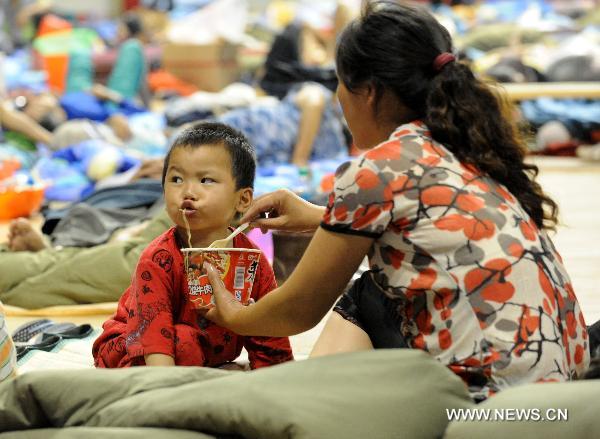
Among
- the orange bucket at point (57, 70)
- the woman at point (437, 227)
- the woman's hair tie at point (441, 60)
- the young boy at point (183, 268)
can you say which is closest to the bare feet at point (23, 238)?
the young boy at point (183, 268)

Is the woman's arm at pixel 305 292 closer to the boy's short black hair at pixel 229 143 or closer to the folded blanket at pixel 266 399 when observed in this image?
the folded blanket at pixel 266 399

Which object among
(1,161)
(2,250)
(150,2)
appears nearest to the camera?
(2,250)

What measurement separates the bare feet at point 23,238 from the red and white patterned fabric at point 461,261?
212 centimetres

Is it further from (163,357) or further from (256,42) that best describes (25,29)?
(163,357)

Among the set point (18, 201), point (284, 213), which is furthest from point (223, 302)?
point (18, 201)

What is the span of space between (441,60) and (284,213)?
22.6 inches

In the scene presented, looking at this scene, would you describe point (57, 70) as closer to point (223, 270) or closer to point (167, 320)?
point (167, 320)

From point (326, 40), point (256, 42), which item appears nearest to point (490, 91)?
point (326, 40)

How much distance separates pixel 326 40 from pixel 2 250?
4.00 meters

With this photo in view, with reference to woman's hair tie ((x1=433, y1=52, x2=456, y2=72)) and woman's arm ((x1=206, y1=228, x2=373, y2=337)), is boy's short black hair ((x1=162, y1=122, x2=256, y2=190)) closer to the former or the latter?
woman's arm ((x1=206, y1=228, x2=373, y2=337))

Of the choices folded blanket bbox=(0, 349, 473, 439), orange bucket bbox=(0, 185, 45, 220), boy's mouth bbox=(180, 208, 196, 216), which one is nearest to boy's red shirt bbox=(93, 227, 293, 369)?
boy's mouth bbox=(180, 208, 196, 216)

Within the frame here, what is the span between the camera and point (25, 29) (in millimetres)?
10828

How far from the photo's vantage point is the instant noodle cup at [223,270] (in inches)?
81.9

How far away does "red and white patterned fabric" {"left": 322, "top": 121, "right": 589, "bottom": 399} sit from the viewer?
1.82 meters
